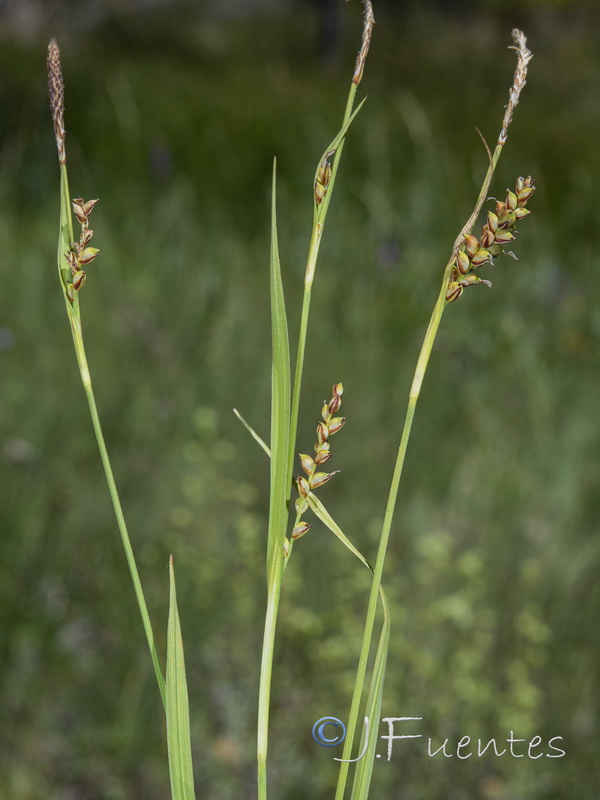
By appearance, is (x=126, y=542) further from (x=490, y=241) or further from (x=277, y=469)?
(x=490, y=241)

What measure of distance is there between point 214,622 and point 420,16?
546 centimetres

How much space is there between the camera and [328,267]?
2859 mm

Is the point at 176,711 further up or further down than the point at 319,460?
further down

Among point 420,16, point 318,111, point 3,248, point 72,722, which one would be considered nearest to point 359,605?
point 72,722

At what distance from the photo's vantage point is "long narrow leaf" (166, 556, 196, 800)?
0.50 m

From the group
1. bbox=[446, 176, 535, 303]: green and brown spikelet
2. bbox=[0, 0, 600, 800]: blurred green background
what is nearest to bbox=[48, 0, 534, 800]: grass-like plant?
bbox=[446, 176, 535, 303]: green and brown spikelet

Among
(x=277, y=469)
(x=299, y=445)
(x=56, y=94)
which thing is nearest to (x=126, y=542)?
(x=277, y=469)

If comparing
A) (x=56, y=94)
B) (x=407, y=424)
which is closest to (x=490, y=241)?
(x=407, y=424)

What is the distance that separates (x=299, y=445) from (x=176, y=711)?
157cm

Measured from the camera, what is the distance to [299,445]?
2074 millimetres

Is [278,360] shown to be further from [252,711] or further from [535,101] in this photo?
[535,101]

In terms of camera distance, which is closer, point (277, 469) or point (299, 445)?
point (277, 469)

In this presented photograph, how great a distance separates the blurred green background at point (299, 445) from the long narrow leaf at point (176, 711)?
36.7 inches

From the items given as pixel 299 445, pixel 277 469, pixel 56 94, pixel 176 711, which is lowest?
pixel 176 711
